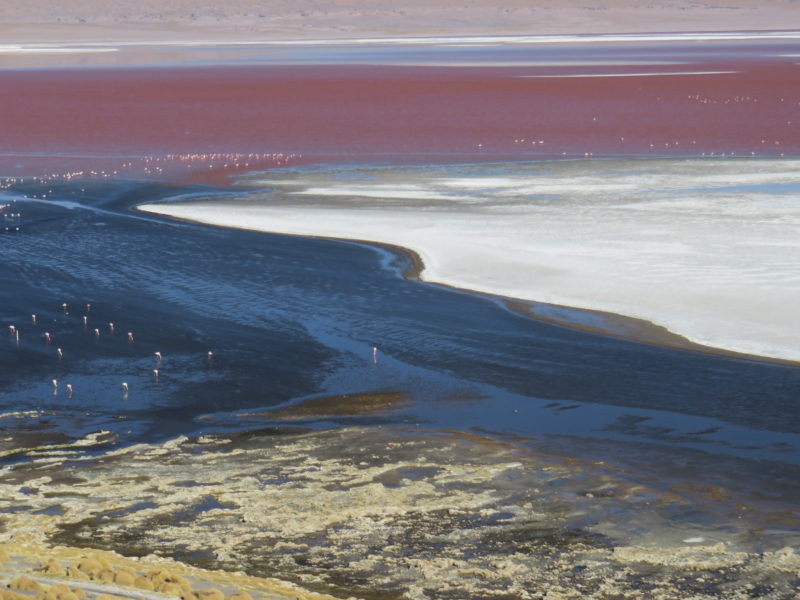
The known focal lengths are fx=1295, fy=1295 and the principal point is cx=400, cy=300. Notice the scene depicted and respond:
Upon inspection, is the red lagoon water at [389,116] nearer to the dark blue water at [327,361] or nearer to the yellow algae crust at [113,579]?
the dark blue water at [327,361]

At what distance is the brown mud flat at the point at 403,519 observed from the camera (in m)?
9.87

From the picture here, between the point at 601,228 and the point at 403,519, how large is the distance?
1434cm

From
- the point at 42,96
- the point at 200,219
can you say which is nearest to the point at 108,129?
the point at 42,96

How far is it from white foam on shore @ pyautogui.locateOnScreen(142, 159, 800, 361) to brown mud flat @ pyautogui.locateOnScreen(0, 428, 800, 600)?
18.2 ft

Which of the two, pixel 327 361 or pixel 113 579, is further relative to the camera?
pixel 327 361

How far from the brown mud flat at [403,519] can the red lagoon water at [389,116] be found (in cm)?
2299

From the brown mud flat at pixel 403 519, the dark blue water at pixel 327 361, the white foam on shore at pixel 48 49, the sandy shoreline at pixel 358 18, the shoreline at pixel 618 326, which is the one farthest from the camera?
the sandy shoreline at pixel 358 18

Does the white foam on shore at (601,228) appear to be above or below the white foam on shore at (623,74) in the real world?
below

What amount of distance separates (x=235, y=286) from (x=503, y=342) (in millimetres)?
5366

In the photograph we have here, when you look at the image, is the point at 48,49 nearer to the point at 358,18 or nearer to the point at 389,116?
the point at 358,18

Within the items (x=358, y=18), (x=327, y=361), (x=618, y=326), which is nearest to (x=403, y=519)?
(x=327, y=361)

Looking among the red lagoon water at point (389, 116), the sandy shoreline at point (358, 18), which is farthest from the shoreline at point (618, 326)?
the sandy shoreline at point (358, 18)

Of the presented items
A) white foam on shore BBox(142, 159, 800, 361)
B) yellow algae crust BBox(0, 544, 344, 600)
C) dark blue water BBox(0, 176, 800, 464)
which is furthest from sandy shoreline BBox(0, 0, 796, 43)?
yellow algae crust BBox(0, 544, 344, 600)

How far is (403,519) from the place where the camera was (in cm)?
1105
